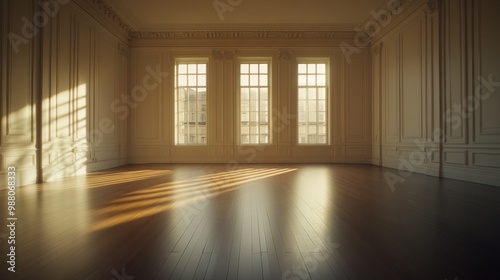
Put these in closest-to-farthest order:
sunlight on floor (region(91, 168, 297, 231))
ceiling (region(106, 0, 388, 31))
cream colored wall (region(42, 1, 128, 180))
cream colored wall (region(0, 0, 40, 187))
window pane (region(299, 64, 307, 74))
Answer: sunlight on floor (region(91, 168, 297, 231)) < cream colored wall (region(0, 0, 40, 187)) < cream colored wall (region(42, 1, 128, 180)) < ceiling (region(106, 0, 388, 31)) < window pane (region(299, 64, 307, 74))

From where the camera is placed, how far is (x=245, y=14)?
881cm

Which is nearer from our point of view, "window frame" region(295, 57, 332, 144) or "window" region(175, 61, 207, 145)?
"window frame" region(295, 57, 332, 144)

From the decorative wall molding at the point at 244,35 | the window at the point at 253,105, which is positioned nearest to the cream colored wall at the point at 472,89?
the decorative wall molding at the point at 244,35

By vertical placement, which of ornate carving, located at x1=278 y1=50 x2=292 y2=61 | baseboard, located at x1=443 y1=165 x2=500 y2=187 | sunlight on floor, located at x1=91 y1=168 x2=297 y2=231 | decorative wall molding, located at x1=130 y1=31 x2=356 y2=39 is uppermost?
decorative wall molding, located at x1=130 y1=31 x2=356 y2=39

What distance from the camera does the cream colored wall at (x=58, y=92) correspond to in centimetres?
511

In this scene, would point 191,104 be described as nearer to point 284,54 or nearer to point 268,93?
point 268,93

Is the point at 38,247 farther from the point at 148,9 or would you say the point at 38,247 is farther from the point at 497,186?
the point at 148,9

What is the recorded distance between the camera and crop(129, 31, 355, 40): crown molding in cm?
998

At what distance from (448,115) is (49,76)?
8.39 metres

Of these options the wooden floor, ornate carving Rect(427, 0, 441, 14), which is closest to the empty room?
the wooden floor

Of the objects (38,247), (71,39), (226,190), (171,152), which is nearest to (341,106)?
(171,152)

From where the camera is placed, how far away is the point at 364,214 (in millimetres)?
3070

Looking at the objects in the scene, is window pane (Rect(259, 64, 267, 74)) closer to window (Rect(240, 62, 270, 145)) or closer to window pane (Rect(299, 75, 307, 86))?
window (Rect(240, 62, 270, 145))

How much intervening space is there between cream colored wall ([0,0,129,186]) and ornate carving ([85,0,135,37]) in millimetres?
416
